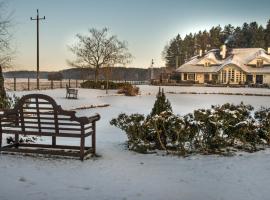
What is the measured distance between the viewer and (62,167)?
24.4 feet

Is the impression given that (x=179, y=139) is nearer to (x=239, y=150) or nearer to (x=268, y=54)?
(x=239, y=150)

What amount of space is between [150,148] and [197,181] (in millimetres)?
2893

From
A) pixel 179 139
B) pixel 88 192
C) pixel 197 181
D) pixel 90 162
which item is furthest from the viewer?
pixel 179 139

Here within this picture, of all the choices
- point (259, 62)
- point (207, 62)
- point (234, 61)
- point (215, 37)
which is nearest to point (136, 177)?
point (259, 62)

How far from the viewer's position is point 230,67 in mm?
71812

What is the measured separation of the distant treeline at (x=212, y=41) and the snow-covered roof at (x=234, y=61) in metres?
27.8

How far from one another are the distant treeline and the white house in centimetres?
2809

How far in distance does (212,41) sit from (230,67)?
1681 inches

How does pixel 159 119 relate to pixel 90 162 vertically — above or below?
above

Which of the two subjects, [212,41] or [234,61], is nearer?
[234,61]

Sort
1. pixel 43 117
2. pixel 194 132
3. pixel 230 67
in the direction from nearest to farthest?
1. pixel 43 117
2. pixel 194 132
3. pixel 230 67

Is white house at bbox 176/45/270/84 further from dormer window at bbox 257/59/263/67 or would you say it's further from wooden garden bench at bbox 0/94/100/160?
wooden garden bench at bbox 0/94/100/160

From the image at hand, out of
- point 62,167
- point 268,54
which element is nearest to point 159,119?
point 62,167

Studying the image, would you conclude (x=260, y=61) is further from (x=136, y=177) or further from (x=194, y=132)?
(x=136, y=177)
